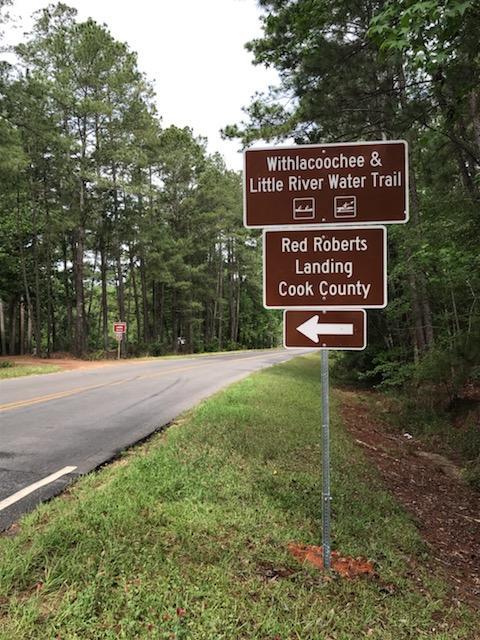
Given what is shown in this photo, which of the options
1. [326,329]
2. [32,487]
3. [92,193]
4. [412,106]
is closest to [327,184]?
[326,329]

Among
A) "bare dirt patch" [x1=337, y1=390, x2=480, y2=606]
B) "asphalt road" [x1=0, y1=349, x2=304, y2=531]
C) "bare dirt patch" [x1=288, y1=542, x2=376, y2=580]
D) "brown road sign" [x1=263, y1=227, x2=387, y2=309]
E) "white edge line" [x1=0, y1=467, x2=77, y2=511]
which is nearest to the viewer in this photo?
"brown road sign" [x1=263, y1=227, x2=387, y2=309]

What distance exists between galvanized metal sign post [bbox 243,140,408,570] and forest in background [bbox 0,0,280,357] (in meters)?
17.2

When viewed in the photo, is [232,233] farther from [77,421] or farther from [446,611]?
[446,611]

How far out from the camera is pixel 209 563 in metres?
3.35

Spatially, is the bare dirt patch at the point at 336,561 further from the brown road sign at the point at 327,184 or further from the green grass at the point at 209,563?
the brown road sign at the point at 327,184

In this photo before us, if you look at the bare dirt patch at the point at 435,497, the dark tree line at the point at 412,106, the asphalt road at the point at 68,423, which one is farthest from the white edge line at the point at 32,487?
the dark tree line at the point at 412,106

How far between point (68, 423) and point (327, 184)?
6.32 meters

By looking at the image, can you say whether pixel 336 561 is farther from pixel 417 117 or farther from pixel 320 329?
pixel 417 117

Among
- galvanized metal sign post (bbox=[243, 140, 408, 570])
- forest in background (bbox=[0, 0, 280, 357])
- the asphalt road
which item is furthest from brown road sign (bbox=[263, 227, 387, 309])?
forest in background (bbox=[0, 0, 280, 357])

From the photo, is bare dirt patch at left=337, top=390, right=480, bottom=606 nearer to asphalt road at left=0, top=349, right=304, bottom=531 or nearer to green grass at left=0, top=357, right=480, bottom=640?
green grass at left=0, top=357, right=480, bottom=640

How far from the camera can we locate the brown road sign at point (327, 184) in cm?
335

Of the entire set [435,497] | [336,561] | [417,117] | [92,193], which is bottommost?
[435,497]

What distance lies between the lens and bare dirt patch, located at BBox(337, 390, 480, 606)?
13.6 ft

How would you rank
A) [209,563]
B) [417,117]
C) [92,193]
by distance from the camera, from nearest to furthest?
[209,563] < [417,117] < [92,193]
